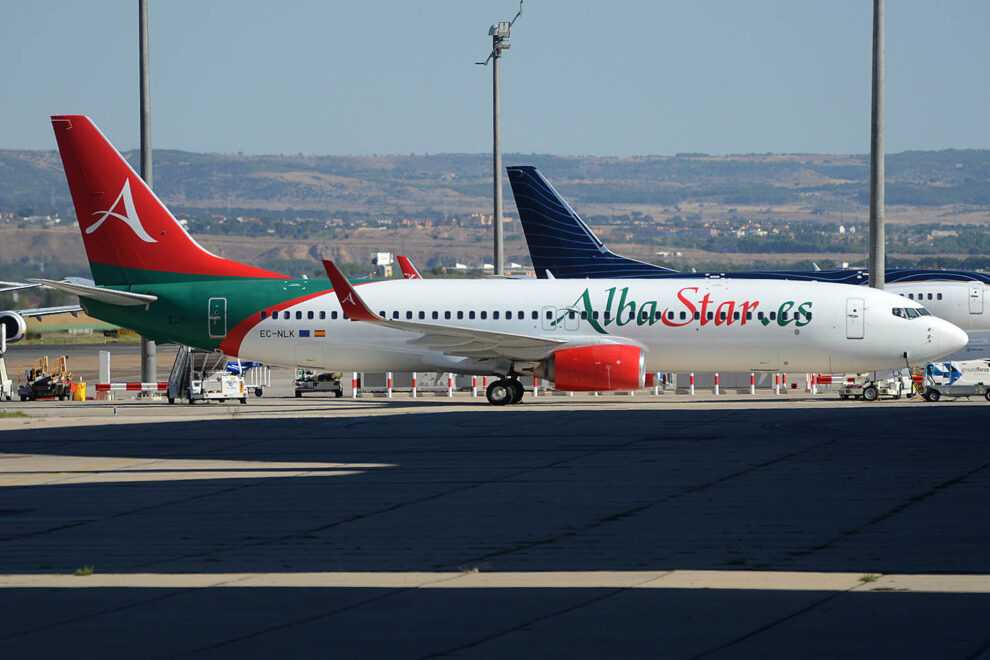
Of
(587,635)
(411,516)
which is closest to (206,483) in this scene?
(411,516)

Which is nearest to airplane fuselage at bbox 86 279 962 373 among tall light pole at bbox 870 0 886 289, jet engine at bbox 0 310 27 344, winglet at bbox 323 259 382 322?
winglet at bbox 323 259 382 322

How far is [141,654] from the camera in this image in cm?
1113

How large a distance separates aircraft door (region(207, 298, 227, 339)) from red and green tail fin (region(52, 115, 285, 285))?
1.17 metres

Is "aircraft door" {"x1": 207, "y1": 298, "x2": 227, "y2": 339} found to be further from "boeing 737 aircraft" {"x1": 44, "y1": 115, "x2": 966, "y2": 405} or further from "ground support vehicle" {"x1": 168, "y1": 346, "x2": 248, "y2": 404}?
"ground support vehicle" {"x1": 168, "y1": 346, "x2": 248, "y2": 404}

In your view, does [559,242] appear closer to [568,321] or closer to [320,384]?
[320,384]

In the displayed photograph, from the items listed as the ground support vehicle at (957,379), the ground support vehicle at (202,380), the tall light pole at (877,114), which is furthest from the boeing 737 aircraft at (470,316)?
the tall light pole at (877,114)

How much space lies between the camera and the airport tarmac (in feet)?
38.7

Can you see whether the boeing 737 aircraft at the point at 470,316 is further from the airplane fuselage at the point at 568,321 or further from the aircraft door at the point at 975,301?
the aircraft door at the point at 975,301

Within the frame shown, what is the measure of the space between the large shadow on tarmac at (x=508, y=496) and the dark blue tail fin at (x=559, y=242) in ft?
87.7

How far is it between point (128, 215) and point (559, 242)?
23.8 m

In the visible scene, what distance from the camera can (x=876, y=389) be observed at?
4316cm

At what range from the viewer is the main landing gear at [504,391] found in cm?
4075

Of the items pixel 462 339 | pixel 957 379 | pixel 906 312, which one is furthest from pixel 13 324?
pixel 957 379

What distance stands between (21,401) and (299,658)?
44.5 meters
